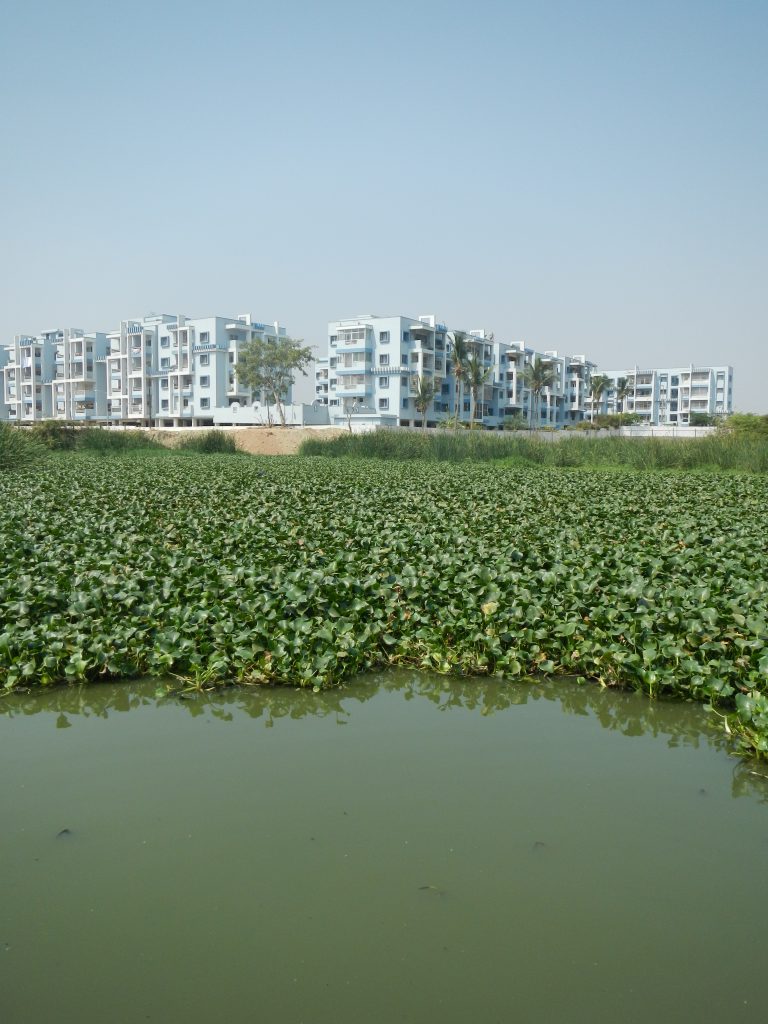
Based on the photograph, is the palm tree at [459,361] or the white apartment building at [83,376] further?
the white apartment building at [83,376]

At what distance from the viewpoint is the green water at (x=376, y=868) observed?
2.63m

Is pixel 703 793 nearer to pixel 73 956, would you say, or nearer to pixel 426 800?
pixel 426 800

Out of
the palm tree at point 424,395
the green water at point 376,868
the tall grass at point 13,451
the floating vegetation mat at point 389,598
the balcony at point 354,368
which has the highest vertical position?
the balcony at point 354,368

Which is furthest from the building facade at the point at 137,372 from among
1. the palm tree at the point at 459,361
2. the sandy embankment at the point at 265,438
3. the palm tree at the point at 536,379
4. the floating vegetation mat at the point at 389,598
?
the floating vegetation mat at the point at 389,598

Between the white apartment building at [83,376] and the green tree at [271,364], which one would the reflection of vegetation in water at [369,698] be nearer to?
the green tree at [271,364]

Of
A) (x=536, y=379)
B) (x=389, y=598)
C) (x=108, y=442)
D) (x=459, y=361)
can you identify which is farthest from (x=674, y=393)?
(x=389, y=598)

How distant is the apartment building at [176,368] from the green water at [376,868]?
69781 mm

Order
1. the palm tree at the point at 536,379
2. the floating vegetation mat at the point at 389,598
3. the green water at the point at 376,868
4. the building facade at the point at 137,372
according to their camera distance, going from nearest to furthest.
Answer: the green water at the point at 376,868 → the floating vegetation mat at the point at 389,598 → the building facade at the point at 137,372 → the palm tree at the point at 536,379

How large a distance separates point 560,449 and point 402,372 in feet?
147

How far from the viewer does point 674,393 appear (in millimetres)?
112312

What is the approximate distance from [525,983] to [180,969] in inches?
44.4

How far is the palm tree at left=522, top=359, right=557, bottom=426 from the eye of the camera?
79.2 m

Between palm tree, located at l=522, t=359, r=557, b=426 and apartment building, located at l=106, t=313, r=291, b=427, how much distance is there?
23765mm

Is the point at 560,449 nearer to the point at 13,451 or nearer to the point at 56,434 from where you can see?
the point at 13,451
